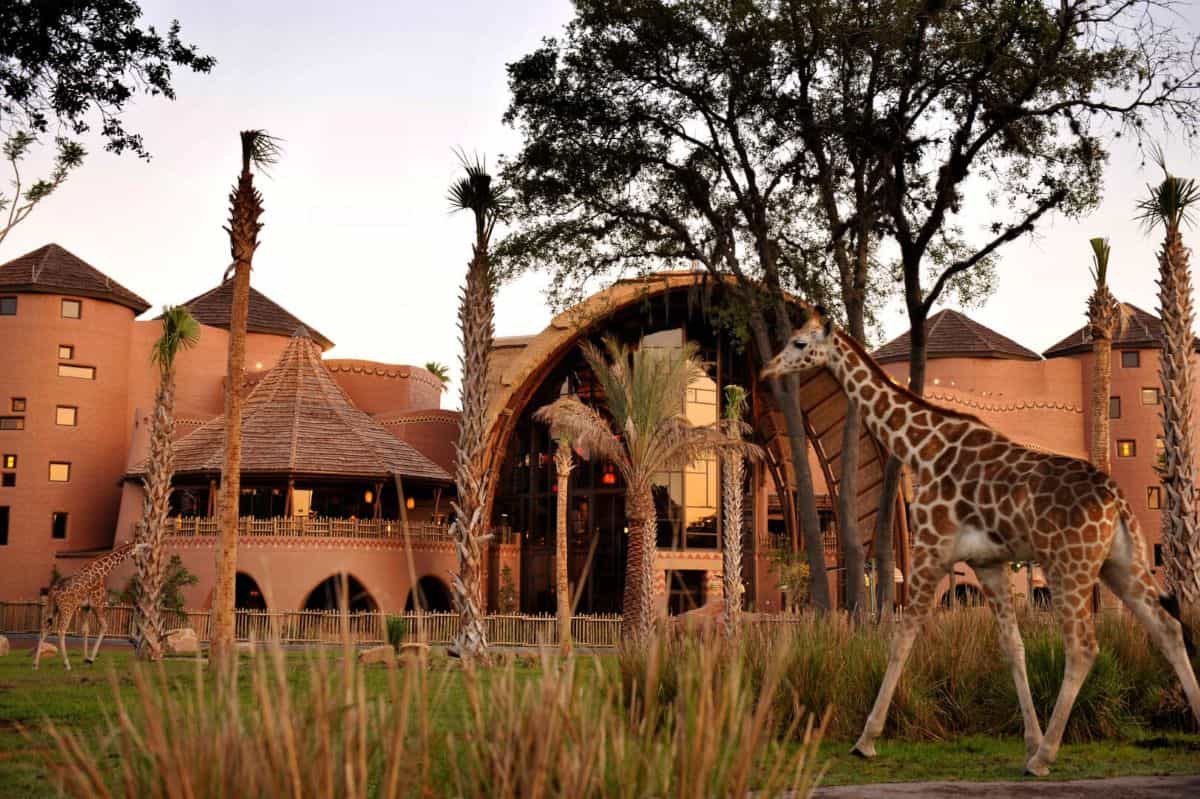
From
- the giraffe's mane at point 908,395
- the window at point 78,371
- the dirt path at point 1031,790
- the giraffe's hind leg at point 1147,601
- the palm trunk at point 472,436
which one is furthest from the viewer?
the window at point 78,371

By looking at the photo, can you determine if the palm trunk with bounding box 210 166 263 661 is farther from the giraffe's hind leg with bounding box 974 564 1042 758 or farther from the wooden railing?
the giraffe's hind leg with bounding box 974 564 1042 758

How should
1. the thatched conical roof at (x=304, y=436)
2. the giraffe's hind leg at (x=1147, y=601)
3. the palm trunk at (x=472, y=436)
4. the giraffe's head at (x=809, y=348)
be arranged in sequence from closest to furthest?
the giraffe's hind leg at (x=1147, y=601), the giraffe's head at (x=809, y=348), the palm trunk at (x=472, y=436), the thatched conical roof at (x=304, y=436)

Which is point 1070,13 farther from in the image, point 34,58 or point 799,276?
point 34,58

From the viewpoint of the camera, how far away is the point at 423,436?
4381 centimetres

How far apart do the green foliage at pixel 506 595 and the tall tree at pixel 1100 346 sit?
66.3 feet

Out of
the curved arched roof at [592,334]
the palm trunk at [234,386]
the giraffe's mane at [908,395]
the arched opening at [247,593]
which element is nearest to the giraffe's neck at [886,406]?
the giraffe's mane at [908,395]

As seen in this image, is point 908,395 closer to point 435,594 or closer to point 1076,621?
point 1076,621

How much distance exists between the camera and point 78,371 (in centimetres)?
4231

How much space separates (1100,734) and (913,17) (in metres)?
11.7

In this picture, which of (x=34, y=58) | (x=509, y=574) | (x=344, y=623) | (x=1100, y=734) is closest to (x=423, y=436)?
(x=509, y=574)

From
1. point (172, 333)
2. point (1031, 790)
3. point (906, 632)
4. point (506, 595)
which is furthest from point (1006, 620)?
point (506, 595)

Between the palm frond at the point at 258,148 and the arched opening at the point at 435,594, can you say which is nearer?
the palm frond at the point at 258,148

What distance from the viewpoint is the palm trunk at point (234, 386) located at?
62.5 feet

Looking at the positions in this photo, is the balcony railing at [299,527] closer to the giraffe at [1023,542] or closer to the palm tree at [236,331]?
the palm tree at [236,331]
